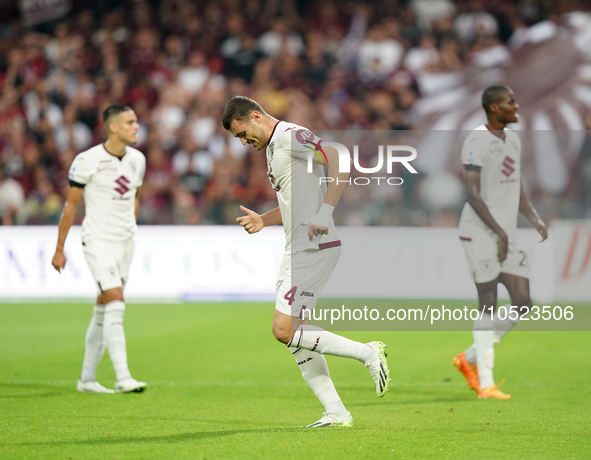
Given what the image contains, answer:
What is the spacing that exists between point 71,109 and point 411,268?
8809mm

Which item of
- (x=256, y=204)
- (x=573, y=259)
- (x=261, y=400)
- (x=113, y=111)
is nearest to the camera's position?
(x=261, y=400)

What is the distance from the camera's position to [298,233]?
537cm

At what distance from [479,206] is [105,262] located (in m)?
3.31

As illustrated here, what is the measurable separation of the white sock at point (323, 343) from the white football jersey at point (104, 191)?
9.86 feet

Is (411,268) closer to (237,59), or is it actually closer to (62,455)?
(237,59)

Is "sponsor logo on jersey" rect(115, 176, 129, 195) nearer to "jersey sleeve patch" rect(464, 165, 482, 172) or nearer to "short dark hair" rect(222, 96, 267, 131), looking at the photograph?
"short dark hair" rect(222, 96, 267, 131)

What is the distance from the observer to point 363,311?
37.0ft

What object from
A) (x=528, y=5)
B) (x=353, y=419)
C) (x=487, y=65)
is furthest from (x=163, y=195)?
(x=353, y=419)

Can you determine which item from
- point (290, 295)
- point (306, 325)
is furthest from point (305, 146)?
point (306, 325)

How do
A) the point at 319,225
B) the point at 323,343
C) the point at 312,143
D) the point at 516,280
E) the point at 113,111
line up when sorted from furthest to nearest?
the point at 113,111
the point at 516,280
the point at 323,343
the point at 312,143
the point at 319,225

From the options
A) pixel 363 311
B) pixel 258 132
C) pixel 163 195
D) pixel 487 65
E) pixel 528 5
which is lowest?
pixel 363 311

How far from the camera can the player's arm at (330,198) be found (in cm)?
508

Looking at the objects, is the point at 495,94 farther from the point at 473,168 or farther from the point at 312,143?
the point at 312,143

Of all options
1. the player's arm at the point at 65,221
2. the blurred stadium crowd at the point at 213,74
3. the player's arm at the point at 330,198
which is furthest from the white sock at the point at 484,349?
the blurred stadium crowd at the point at 213,74
